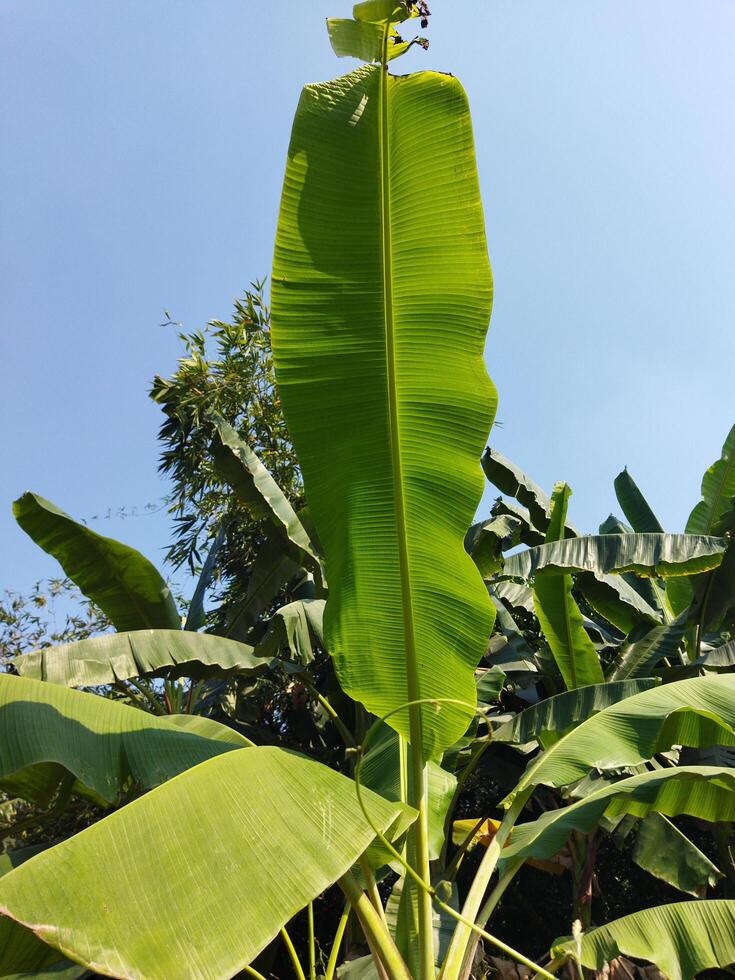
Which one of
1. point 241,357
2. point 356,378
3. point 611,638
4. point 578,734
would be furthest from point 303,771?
point 241,357

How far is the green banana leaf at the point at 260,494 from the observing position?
5.64 metres

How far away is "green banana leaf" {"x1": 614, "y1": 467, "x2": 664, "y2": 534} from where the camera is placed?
23.5ft

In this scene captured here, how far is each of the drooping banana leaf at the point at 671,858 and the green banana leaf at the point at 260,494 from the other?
274 centimetres

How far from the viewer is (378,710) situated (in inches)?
118

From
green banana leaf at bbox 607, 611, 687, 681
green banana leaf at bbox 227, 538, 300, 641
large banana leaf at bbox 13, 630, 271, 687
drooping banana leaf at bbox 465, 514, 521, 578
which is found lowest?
green banana leaf at bbox 607, 611, 687, 681

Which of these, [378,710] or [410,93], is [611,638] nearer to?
[378,710]

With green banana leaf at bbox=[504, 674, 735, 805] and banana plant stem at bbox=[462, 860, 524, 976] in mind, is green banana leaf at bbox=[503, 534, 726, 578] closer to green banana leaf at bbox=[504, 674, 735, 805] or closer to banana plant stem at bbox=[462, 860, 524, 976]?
green banana leaf at bbox=[504, 674, 735, 805]

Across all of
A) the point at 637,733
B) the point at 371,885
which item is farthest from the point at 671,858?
the point at 371,885

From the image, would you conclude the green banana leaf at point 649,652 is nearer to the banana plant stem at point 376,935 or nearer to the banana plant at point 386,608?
the banana plant at point 386,608

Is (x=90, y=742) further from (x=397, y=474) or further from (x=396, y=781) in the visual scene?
(x=396, y=781)

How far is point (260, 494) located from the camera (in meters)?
5.79

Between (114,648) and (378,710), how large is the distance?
1.65m

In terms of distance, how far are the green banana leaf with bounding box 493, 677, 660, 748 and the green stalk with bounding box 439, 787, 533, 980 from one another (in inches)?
15.1

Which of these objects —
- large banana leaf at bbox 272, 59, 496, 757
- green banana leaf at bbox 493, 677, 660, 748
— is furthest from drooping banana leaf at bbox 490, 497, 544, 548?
large banana leaf at bbox 272, 59, 496, 757
